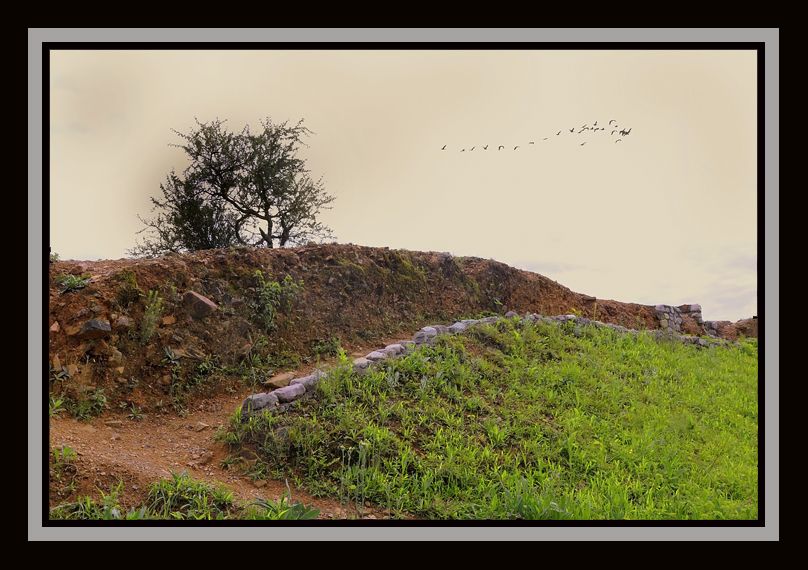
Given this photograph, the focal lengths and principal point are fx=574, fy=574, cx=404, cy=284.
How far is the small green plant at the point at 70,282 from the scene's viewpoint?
6512 mm

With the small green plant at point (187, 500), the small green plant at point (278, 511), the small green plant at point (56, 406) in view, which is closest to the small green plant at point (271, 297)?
the small green plant at point (56, 406)

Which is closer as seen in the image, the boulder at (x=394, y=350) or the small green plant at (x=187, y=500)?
the small green plant at (x=187, y=500)

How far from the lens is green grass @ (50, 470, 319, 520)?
11.0 feet

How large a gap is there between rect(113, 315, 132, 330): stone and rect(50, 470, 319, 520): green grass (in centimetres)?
300

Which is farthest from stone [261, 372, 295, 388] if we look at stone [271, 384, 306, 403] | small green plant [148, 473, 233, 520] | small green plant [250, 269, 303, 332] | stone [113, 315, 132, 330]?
small green plant [148, 473, 233, 520]

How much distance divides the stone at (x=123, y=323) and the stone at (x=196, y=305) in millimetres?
727

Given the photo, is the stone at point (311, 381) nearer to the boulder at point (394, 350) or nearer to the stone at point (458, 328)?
the boulder at point (394, 350)

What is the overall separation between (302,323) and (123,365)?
7.83 feet

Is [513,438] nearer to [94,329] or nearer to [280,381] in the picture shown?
[280,381]

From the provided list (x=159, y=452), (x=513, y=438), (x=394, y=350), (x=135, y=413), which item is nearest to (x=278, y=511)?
(x=159, y=452)

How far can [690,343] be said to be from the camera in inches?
424

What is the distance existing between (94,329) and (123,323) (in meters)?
0.32

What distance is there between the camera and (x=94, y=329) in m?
6.14
